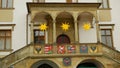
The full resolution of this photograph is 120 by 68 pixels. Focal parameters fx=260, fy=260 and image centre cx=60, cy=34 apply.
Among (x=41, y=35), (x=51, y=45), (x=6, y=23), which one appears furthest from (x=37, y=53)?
(x=6, y=23)

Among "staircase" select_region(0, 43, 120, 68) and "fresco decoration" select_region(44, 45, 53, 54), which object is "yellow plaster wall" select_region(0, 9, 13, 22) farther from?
"fresco decoration" select_region(44, 45, 53, 54)

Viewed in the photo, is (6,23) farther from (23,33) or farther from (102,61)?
(102,61)

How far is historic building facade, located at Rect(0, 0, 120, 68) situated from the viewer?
21.1 metres

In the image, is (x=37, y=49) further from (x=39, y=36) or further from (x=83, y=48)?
(x=83, y=48)

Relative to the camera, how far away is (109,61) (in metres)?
21.2

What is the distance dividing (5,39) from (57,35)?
16.0ft

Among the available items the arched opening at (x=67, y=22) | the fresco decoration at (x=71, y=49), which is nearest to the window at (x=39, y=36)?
the arched opening at (x=67, y=22)

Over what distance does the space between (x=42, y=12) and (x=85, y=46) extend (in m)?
4.76

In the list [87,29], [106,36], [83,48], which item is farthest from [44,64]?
[106,36]

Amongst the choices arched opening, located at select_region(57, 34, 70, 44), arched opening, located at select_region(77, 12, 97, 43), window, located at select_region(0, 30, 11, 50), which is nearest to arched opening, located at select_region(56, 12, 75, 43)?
arched opening, located at select_region(57, 34, 70, 44)

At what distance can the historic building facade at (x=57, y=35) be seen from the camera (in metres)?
21.1

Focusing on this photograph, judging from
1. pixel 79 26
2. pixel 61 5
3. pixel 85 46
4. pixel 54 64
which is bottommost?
pixel 54 64

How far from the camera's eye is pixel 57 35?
2436cm

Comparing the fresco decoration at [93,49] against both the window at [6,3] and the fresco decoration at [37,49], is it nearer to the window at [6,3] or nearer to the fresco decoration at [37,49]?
the fresco decoration at [37,49]
